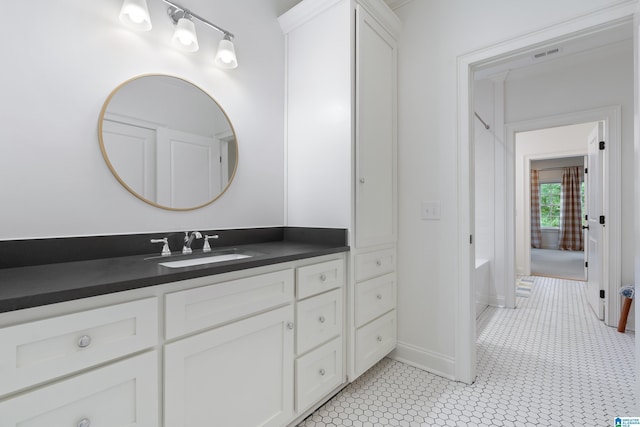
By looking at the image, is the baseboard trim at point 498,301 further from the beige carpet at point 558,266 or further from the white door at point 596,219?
the beige carpet at point 558,266

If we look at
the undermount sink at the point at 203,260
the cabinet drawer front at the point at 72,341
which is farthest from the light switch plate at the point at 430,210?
the cabinet drawer front at the point at 72,341

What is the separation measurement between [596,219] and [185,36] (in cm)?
393

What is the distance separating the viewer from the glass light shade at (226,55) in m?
1.66

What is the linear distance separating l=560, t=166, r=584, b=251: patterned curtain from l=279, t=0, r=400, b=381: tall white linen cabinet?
340 inches

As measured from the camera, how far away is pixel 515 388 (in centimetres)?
179

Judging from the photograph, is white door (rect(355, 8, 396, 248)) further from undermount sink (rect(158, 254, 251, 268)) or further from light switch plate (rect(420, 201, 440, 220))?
undermount sink (rect(158, 254, 251, 268))

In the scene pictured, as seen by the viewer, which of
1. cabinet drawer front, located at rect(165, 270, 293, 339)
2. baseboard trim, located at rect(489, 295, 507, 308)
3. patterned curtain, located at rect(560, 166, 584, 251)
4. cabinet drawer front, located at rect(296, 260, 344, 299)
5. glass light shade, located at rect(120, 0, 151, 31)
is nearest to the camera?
cabinet drawer front, located at rect(165, 270, 293, 339)

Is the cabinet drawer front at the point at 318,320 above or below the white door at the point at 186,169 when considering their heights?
below

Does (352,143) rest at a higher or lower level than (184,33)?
lower

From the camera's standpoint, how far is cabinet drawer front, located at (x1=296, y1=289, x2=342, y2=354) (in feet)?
4.66

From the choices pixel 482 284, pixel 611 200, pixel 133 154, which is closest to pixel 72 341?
pixel 133 154

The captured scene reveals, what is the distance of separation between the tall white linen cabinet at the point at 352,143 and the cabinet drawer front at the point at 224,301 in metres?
0.53

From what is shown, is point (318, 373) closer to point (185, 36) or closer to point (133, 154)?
point (133, 154)

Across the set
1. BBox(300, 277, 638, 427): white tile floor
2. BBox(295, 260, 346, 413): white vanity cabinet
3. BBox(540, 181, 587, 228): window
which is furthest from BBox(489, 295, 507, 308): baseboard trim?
BBox(540, 181, 587, 228): window
